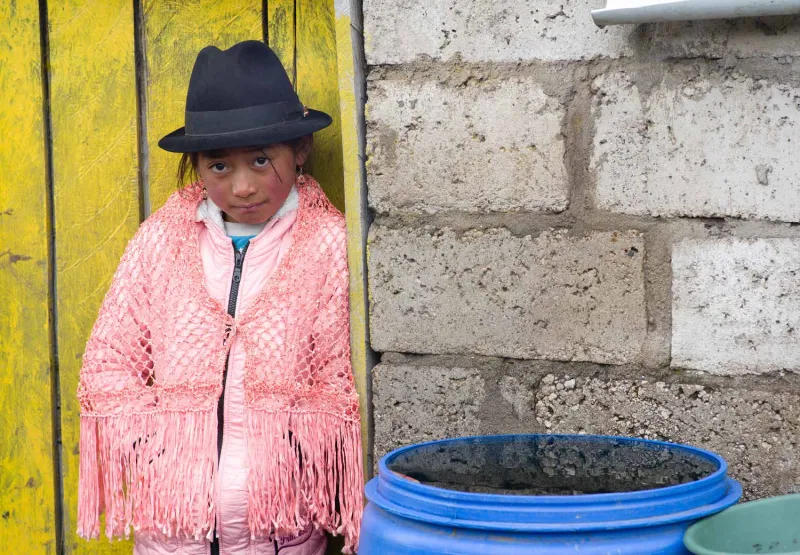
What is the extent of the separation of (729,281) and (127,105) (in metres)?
Answer: 1.71

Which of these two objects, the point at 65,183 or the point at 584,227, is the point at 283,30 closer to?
the point at 65,183

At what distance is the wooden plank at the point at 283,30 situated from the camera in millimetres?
2768

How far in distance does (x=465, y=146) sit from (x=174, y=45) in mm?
982

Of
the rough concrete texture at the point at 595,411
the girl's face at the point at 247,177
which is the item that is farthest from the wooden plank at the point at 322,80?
the rough concrete texture at the point at 595,411

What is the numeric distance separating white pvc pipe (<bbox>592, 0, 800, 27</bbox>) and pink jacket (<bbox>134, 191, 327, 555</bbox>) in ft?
3.04

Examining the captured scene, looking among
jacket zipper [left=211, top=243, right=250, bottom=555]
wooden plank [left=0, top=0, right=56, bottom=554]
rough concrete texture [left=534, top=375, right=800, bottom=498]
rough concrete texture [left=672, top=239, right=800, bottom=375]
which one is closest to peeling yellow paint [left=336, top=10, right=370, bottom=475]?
jacket zipper [left=211, top=243, right=250, bottom=555]

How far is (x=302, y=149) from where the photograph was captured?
8.52 ft

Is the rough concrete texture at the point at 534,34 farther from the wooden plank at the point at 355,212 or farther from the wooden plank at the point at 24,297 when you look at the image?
the wooden plank at the point at 24,297

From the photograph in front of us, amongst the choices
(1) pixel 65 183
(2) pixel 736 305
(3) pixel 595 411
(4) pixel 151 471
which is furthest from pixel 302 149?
(2) pixel 736 305

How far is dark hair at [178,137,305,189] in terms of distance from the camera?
100 inches

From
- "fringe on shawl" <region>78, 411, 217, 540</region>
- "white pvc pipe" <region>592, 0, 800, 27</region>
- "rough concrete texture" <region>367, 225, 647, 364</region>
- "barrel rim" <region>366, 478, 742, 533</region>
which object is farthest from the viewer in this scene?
"fringe on shawl" <region>78, 411, 217, 540</region>

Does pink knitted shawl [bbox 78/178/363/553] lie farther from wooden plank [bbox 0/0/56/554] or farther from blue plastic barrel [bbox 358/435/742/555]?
blue plastic barrel [bbox 358/435/742/555]

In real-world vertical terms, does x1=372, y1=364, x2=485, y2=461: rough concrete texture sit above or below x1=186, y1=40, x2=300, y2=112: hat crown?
below

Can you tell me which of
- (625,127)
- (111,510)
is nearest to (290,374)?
(111,510)
